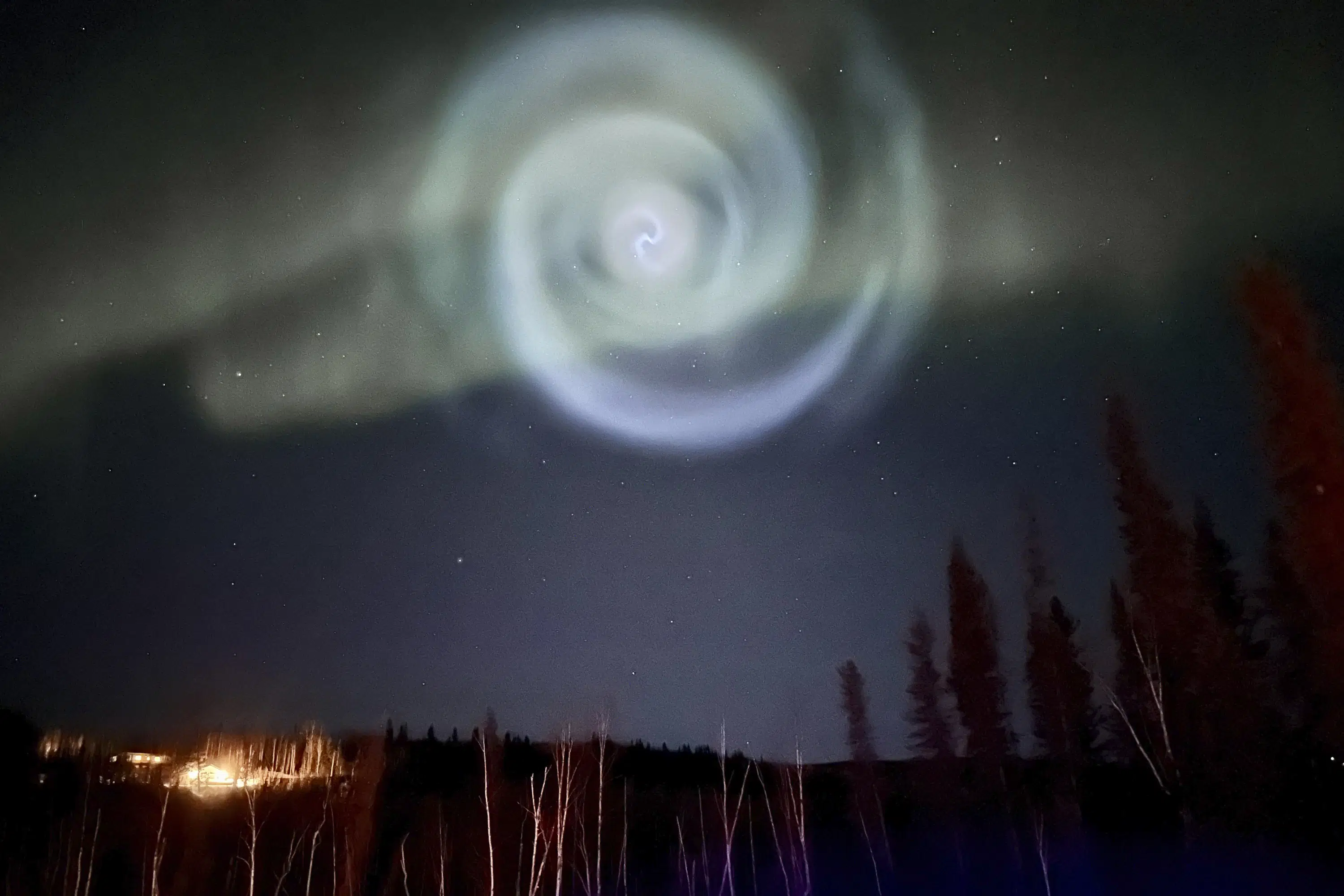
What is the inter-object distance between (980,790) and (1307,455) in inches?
1081

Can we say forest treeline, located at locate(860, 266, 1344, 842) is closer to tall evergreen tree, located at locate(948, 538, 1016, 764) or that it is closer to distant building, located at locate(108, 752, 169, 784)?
tall evergreen tree, located at locate(948, 538, 1016, 764)

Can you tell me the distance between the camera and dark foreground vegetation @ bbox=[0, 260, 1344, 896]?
951 inches

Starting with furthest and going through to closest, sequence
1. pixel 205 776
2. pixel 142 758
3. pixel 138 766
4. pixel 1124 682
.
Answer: pixel 142 758 → pixel 138 766 → pixel 205 776 → pixel 1124 682

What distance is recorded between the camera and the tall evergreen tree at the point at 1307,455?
22.0 metres

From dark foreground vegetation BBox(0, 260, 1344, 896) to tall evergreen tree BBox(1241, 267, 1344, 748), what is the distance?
0.18ft

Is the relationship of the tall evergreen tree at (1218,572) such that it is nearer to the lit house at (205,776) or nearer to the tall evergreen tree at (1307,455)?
the tall evergreen tree at (1307,455)

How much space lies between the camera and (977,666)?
44125mm

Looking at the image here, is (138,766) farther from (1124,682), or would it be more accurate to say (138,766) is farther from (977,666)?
(1124,682)

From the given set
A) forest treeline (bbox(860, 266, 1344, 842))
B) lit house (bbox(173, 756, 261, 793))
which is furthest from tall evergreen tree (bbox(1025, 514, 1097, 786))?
lit house (bbox(173, 756, 261, 793))

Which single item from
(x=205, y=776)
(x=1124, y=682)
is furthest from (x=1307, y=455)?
(x=205, y=776)

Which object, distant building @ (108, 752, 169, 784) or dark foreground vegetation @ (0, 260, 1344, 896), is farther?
distant building @ (108, 752, 169, 784)

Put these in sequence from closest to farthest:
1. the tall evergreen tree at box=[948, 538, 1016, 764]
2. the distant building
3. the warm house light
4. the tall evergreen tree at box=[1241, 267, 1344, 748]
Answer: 1. the tall evergreen tree at box=[1241, 267, 1344, 748]
2. the tall evergreen tree at box=[948, 538, 1016, 764]
3. the distant building
4. the warm house light

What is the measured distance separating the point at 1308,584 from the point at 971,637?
22.7 metres

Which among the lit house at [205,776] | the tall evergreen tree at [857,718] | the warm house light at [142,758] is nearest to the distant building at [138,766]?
the warm house light at [142,758]
